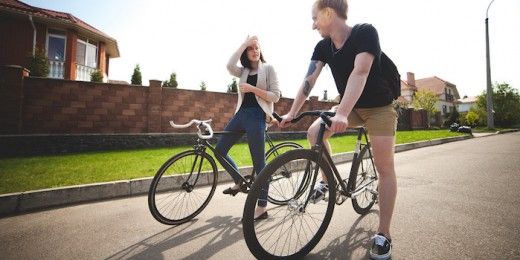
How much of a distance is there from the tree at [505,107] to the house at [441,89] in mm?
11850

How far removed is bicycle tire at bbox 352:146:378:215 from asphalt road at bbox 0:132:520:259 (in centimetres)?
12

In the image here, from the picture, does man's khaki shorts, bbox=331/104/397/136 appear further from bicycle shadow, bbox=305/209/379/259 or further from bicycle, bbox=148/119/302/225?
bicycle, bbox=148/119/302/225

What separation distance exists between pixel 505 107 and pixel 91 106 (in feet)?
172

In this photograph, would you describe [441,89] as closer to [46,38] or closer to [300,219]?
[46,38]

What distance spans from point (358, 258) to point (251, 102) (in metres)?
1.96

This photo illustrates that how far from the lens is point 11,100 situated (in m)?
8.11

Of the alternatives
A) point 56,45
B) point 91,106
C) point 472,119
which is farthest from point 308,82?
point 472,119

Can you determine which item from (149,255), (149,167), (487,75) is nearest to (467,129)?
(487,75)

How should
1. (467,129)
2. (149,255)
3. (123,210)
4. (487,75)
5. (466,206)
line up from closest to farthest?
(149,255), (466,206), (123,210), (467,129), (487,75)

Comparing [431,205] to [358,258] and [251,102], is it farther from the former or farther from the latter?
[251,102]

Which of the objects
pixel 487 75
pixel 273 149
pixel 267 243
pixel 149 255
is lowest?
pixel 149 255

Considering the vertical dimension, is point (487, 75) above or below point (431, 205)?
above

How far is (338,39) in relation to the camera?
227 centimetres

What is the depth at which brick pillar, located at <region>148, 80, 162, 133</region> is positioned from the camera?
10031 mm
